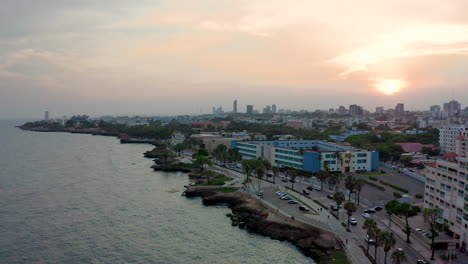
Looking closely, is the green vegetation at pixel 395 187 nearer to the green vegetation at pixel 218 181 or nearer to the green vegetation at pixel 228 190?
the green vegetation at pixel 228 190

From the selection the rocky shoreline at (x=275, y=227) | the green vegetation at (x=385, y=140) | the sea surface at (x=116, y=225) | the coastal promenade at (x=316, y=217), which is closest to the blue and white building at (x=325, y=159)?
the coastal promenade at (x=316, y=217)

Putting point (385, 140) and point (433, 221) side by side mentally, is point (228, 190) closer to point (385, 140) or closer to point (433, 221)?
point (433, 221)

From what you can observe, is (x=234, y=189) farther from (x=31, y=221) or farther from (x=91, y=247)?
(x=31, y=221)

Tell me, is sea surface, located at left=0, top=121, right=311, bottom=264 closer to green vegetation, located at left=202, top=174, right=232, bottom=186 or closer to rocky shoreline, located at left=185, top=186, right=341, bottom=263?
rocky shoreline, located at left=185, top=186, right=341, bottom=263

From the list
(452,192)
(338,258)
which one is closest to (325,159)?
(452,192)

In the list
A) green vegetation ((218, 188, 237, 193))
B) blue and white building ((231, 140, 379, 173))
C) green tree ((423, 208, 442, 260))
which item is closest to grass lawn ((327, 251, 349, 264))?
green tree ((423, 208, 442, 260))
